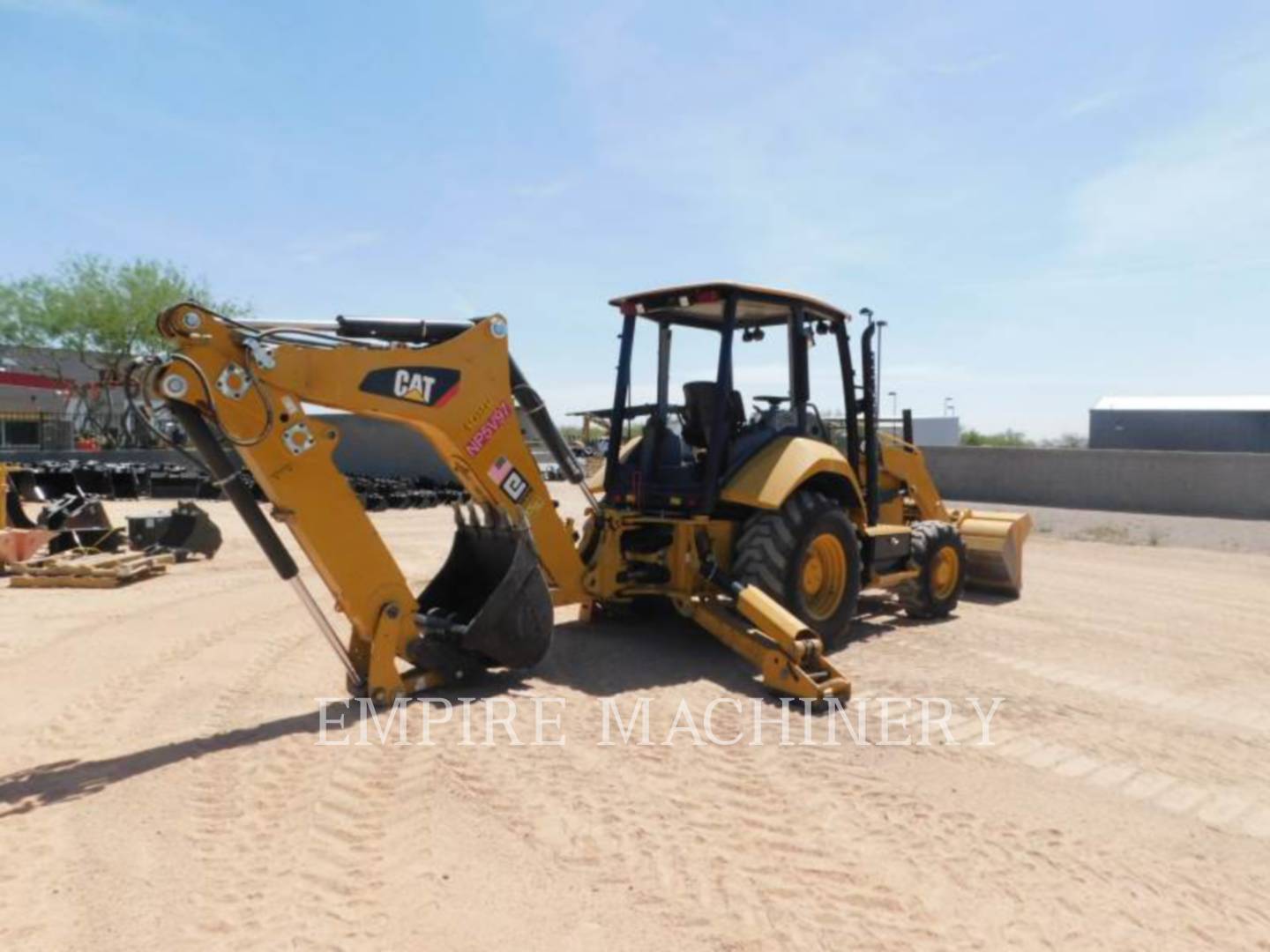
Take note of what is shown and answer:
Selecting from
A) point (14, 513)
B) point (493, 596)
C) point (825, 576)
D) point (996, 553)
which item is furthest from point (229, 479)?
point (14, 513)

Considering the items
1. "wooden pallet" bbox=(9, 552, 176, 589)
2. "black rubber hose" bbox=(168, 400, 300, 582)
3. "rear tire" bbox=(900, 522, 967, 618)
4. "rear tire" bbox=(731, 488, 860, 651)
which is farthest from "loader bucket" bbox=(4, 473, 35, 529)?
"rear tire" bbox=(900, 522, 967, 618)

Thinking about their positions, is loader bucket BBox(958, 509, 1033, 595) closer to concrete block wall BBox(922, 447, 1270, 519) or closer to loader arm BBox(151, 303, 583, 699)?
loader arm BBox(151, 303, 583, 699)

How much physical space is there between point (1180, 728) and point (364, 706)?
169 inches

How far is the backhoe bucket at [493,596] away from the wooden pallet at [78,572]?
4.99 meters

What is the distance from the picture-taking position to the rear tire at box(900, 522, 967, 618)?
768 cm

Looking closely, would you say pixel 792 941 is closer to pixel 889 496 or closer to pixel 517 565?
pixel 517 565

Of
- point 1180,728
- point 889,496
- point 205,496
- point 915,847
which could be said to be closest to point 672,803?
point 915,847

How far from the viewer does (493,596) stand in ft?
16.4

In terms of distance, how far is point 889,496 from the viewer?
339 inches

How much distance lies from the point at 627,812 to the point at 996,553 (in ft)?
20.7

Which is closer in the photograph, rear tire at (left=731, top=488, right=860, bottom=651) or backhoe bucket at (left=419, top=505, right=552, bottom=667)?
backhoe bucket at (left=419, top=505, right=552, bottom=667)

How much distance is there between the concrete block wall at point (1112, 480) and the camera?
17.9m

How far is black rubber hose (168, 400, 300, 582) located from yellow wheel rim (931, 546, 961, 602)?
5.37 m

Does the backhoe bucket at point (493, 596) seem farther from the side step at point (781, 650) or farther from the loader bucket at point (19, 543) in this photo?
the loader bucket at point (19, 543)
